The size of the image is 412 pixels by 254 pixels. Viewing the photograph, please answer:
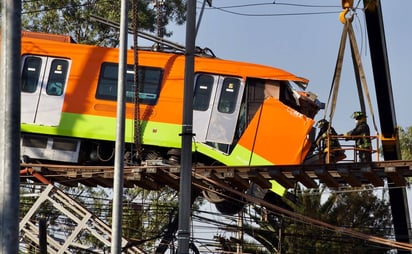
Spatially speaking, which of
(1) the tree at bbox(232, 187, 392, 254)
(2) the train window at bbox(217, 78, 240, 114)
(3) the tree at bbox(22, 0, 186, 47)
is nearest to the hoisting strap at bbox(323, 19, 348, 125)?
(2) the train window at bbox(217, 78, 240, 114)

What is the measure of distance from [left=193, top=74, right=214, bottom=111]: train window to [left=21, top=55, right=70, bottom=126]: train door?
11.0 ft

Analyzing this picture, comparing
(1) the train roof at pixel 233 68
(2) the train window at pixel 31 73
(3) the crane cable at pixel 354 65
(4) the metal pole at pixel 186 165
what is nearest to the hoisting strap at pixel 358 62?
(3) the crane cable at pixel 354 65

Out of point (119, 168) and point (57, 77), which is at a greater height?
point (57, 77)

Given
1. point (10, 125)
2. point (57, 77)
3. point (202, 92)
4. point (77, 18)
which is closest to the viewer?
point (10, 125)

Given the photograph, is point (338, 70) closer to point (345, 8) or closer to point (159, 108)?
point (345, 8)

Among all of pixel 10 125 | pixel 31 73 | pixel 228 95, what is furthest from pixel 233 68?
pixel 10 125

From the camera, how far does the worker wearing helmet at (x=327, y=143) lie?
20969 millimetres

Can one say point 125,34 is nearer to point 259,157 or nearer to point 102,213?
point 259,157

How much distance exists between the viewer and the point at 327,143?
21031mm

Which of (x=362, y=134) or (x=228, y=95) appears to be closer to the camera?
(x=362, y=134)

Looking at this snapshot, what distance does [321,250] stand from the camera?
32844 millimetres

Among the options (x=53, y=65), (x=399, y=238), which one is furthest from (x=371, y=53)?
(x=53, y=65)

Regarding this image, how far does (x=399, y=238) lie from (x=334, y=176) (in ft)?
12.2

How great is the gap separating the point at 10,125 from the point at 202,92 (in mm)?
14273
